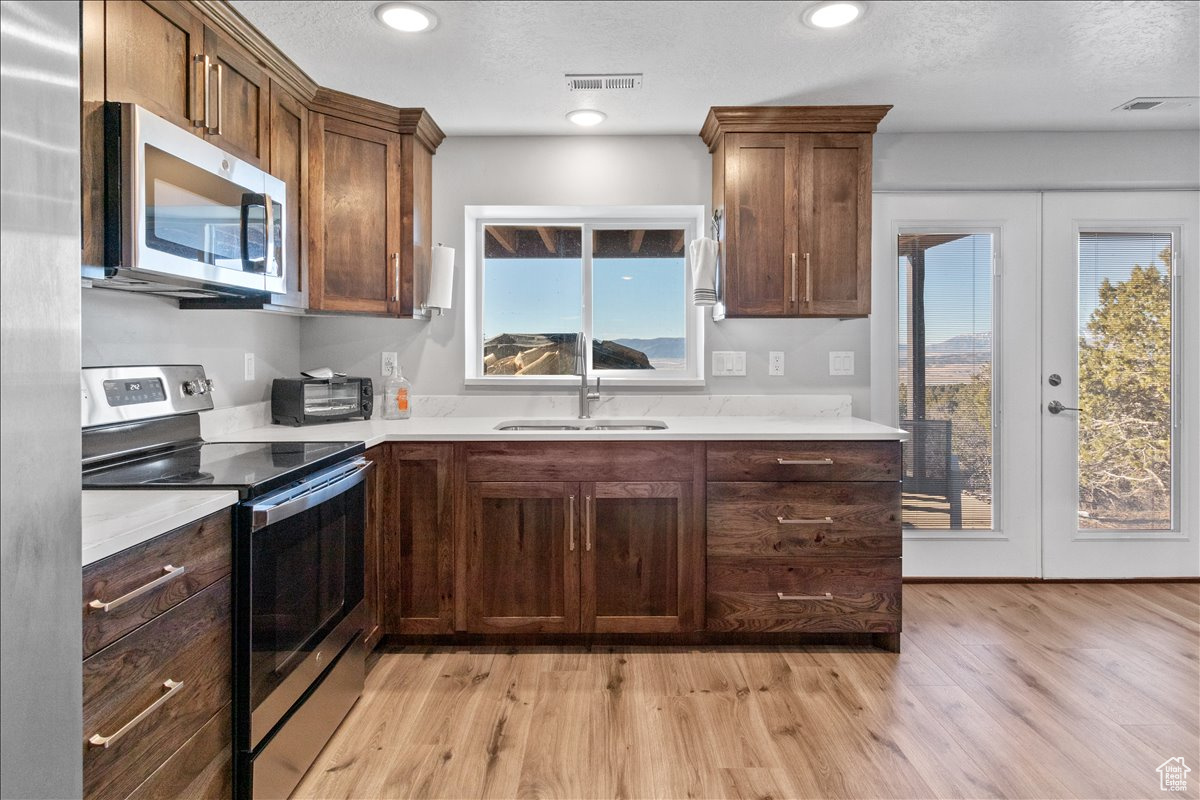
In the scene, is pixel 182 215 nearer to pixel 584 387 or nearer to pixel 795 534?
pixel 584 387

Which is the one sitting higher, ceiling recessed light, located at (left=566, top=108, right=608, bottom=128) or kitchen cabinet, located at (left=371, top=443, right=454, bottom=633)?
ceiling recessed light, located at (left=566, top=108, right=608, bottom=128)

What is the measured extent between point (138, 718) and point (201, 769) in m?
0.29

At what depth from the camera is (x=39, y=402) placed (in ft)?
1.85

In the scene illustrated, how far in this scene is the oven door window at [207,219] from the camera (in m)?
1.57

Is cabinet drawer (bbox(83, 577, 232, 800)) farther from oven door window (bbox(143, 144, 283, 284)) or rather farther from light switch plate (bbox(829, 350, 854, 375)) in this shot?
light switch plate (bbox(829, 350, 854, 375))

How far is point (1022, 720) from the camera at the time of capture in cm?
206

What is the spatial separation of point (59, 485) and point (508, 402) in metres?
2.63

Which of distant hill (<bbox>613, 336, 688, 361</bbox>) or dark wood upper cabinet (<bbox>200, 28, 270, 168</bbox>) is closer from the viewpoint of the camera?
dark wood upper cabinet (<bbox>200, 28, 270, 168</bbox>)

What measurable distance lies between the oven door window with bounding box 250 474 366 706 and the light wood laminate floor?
38cm

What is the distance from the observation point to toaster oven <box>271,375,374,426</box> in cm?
272

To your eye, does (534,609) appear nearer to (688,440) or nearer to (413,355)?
(688,440)

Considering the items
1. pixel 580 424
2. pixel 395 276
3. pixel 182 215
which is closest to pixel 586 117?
pixel 395 276

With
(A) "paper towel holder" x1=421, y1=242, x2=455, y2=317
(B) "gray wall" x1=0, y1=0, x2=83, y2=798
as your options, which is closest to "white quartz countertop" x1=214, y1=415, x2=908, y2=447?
(A) "paper towel holder" x1=421, y1=242, x2=455, y2=317

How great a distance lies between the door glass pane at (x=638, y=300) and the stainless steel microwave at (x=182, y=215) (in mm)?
1579
